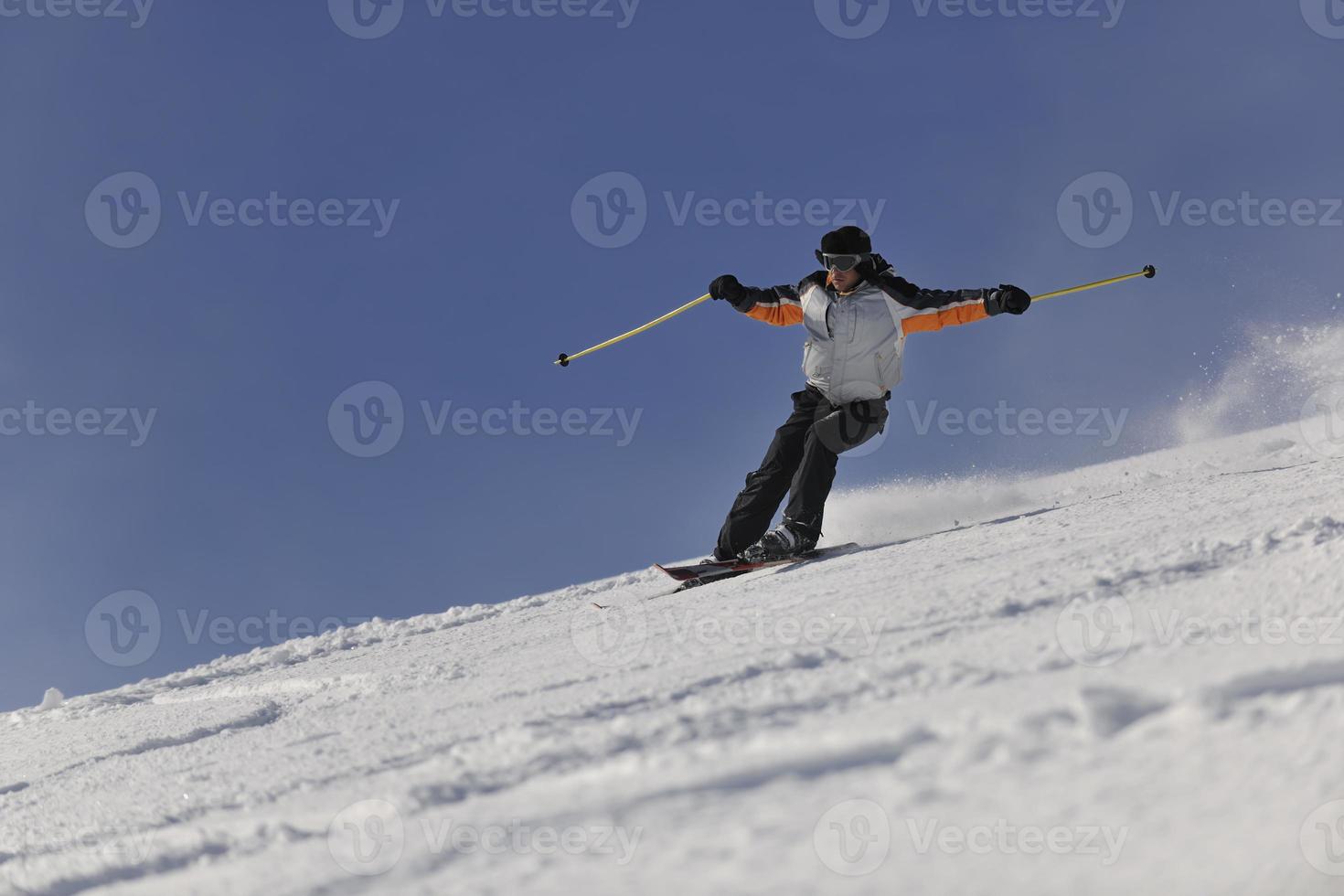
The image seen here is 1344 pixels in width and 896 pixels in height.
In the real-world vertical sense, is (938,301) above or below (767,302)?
below

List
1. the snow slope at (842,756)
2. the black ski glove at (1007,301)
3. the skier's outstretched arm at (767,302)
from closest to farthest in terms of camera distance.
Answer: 1. the snow slope at (842,756)
2. the black ski glove at (1007,301)
3. the skier's outstretched arm at (767,302)

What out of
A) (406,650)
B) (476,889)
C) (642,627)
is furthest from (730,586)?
(476,889)

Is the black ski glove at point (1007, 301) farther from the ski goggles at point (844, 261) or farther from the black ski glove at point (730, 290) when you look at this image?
the black ski glove at point (730, 290)

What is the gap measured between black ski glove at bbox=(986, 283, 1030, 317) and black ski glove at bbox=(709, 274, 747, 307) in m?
1.50

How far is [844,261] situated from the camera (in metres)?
5.77

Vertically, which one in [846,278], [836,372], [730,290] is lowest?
[836,372]

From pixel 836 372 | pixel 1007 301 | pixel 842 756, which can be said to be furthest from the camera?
pixel 836 372

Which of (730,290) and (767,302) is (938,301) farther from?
(730,290)

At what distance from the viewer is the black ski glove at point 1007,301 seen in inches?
225

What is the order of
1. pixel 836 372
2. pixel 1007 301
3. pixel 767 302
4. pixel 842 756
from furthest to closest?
1. pixel 767 302
2. pixel 836 372
3. pixel 1007 301
4. pixel 842 756

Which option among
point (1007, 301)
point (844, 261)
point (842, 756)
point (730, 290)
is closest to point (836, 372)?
point (844, 261)

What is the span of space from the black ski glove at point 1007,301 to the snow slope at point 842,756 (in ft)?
6.92

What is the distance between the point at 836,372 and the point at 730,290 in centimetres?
90

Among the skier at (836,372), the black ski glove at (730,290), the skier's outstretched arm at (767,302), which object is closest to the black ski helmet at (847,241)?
the skier at (836,372)
